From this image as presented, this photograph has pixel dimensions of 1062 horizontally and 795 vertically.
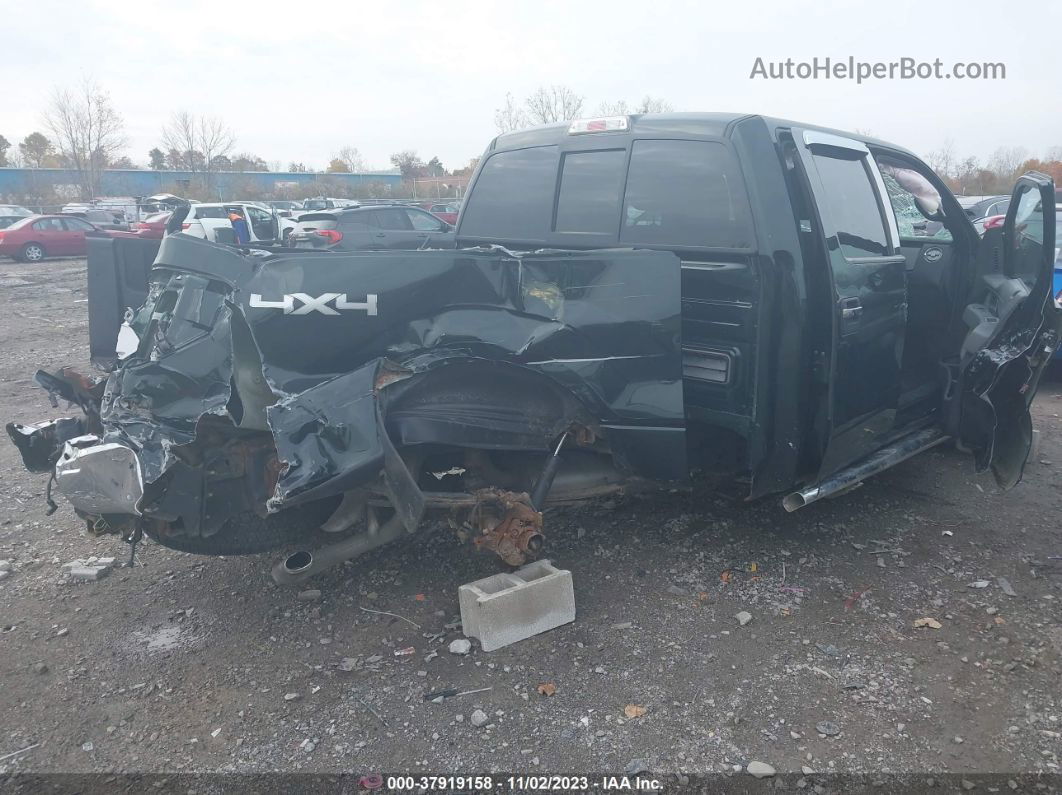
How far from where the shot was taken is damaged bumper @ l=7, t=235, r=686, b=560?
2.97m

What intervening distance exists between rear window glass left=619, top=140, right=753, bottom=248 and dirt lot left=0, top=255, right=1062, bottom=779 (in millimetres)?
1570

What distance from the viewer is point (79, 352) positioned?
31.2 ft

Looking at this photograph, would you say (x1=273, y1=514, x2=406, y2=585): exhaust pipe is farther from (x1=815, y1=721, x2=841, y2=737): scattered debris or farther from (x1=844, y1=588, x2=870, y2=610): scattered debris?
(x1=844, y1=588, x2=870, y2=610): scattered debris

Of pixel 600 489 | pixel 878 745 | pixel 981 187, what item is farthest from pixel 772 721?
pixel 981 187

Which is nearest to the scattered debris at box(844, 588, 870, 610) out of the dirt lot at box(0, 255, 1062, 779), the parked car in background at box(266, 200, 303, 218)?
the dirt lot at box(0, 255, 1062, 779)

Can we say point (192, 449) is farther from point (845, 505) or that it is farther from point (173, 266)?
point (845, 505)

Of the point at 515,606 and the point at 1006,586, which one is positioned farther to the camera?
the point at 1006,586

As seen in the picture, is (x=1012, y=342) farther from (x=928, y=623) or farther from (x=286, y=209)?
(x=286, y=209)

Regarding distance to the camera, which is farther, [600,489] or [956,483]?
[956,483]

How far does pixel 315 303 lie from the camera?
3.11 meters

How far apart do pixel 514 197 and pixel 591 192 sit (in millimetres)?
589

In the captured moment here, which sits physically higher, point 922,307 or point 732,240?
point 732,240

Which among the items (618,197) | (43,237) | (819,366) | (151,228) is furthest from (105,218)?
(819,366)

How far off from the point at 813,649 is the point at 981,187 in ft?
114
